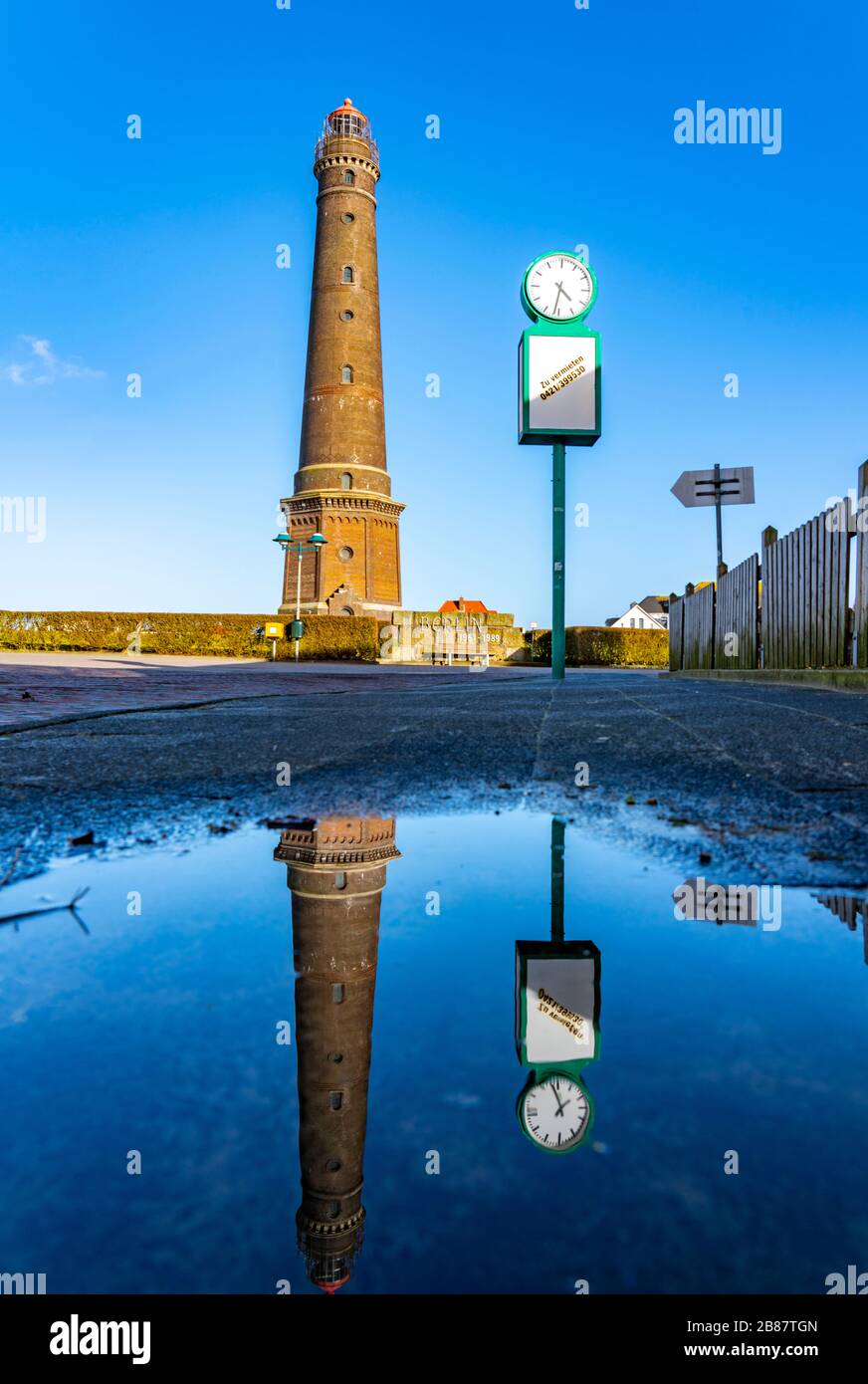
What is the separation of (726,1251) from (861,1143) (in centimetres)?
22

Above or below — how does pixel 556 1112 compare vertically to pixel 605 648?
below

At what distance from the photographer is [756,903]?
59.7 inches

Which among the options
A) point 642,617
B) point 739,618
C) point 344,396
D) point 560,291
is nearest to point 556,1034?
point 739,618

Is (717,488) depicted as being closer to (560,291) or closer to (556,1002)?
(560,291)

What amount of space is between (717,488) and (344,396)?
73.6 feet

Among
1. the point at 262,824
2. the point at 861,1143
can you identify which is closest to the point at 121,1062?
the point at 861,1143

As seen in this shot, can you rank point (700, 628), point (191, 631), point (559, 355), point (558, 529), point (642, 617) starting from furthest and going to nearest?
1. point (642, 617)
2. point (191, 631)
3. point (700, 628)
4. point (558, 529)
5. point (559, 355)

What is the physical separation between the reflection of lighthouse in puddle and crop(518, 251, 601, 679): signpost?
9604 mm

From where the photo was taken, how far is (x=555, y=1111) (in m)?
0.83

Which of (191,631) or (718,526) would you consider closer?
(718,526)

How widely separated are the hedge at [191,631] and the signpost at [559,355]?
16.0 m

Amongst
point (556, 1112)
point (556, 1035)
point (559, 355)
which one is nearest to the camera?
point (556, 1112)

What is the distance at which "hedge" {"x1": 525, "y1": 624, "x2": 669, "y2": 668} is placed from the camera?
2934 cm
